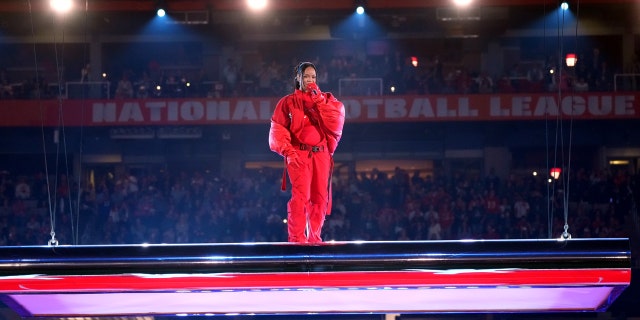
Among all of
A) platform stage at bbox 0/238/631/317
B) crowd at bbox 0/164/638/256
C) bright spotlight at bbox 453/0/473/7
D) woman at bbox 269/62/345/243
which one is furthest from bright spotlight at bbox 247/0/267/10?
platform stage at bbox 0/238/631/317

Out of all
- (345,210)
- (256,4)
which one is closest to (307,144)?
(345,210)

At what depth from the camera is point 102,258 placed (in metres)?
5.42

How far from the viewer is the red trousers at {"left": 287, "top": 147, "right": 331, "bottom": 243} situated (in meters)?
6.69

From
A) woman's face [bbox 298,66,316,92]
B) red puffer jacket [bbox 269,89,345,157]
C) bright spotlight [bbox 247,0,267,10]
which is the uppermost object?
bright spotlight [bbox 247,0,267,10]

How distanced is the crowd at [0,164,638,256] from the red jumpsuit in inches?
363

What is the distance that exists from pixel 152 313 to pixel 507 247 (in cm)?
231

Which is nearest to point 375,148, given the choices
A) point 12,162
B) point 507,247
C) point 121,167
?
point 121,167

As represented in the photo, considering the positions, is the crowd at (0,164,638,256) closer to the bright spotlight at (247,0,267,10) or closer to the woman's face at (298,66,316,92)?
the bright spotlight at (247,0,267,10)

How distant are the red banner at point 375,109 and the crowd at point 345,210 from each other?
50.1 inches

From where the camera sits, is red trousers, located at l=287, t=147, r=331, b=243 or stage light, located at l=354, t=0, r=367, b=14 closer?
red trousers, located at l=287, t=147, r=331, b=243

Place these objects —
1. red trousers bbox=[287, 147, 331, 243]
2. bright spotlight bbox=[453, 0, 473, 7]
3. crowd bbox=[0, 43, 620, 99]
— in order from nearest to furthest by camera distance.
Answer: red trousers bbox=[287, 147, 331, 243]
crowd bbox=[0, 43, 620, 99]
bright spotlight bbox=[453, 0, 473, 7]

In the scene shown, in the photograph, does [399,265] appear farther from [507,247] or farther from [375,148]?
[375,148]

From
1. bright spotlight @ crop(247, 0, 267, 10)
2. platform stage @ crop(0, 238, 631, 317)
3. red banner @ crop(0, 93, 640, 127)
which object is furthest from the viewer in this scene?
bright spotlight @ crop(247, 0, 267, 10)

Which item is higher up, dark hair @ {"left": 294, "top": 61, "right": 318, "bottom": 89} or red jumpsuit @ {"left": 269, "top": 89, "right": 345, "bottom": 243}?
dark hair @ {"left": 294, "top": 61, "right": 318, "bottom": 89}
